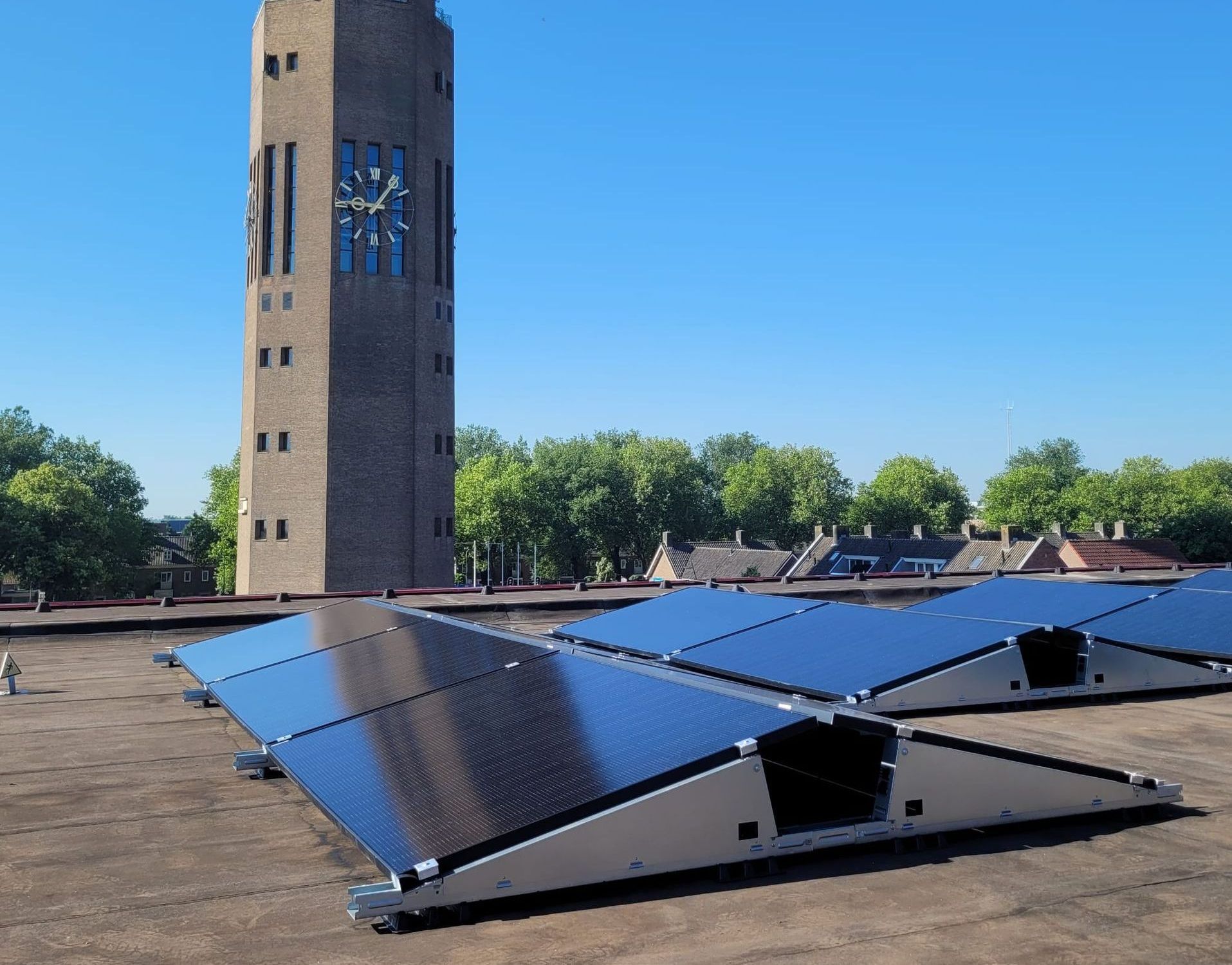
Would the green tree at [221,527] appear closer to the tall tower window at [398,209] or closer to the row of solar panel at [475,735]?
the tall tower window at [398,209]

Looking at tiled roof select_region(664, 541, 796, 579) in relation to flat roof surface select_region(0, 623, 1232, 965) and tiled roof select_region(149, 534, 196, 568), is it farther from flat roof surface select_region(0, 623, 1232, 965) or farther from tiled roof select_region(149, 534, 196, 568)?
flat roof surface select_region(0, 623, 1232, 965)

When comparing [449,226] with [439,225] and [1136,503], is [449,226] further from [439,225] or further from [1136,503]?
[1136,503]

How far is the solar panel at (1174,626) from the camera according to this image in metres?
18.5

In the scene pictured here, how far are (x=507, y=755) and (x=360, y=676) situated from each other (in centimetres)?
473

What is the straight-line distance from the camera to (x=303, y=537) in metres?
56.8

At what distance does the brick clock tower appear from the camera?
56.6 m

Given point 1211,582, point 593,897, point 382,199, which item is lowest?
point 593,897

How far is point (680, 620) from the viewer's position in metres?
19.9

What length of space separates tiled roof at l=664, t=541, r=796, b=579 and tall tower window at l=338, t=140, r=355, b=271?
185 ft

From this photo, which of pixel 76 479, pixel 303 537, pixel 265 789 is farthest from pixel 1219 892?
pixel 76 479

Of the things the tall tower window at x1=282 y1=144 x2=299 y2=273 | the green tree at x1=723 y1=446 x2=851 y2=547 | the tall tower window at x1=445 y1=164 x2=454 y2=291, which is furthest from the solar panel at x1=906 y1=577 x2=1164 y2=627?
the green tree at x1=723 y1=446 x2=851 y2=547

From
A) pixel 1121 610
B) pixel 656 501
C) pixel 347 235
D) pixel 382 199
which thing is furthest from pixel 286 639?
pixel 656 501

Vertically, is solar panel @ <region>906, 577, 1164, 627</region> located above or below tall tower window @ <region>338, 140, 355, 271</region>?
below

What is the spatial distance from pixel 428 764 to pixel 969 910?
13.6ft
